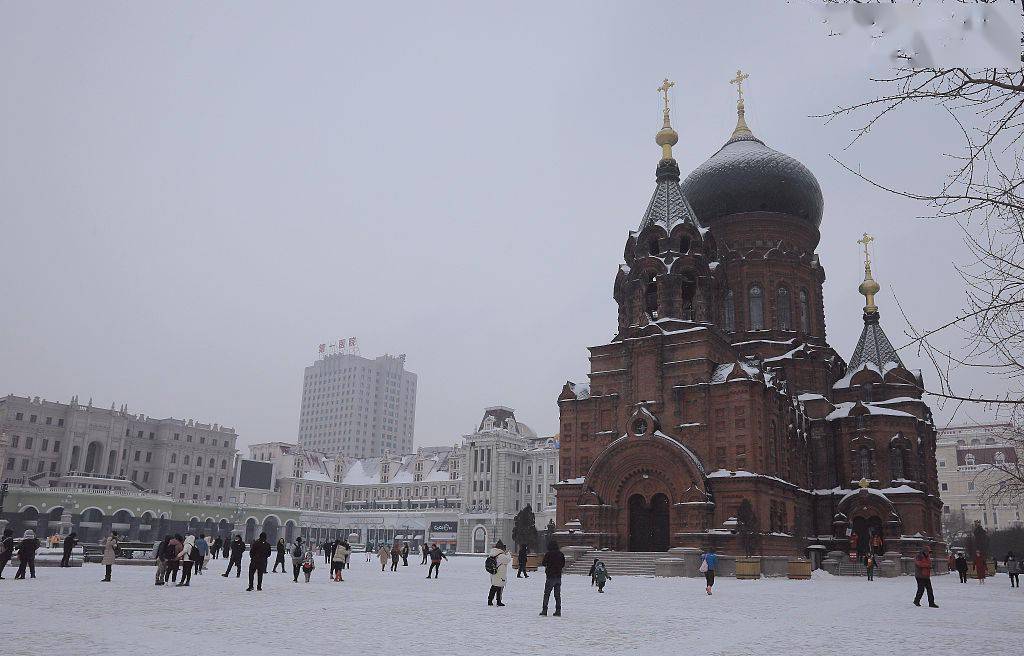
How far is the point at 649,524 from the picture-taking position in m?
40.5

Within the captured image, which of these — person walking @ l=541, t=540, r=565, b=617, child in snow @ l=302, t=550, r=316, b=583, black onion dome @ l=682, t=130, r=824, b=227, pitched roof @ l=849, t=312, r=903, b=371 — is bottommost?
child in snow @ l=302, t=550, r=316, b=583

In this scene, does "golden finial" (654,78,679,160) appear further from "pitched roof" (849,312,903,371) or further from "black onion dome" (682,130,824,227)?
"pitched roof" (849,312,903,371)

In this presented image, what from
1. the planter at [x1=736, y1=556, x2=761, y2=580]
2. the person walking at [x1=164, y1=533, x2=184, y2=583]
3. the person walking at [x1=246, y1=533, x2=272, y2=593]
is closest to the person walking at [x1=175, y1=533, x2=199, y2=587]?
the person walking at [x1=164, y1=533, x2=184, y2=583]

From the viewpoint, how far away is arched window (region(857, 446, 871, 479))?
1885 inches

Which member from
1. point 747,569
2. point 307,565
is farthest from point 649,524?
point 307,565

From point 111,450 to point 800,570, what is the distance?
85.8 m

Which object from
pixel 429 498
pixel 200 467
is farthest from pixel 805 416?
pixel 200 467

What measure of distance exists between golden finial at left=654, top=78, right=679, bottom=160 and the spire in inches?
683

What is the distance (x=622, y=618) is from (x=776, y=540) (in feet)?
80.9

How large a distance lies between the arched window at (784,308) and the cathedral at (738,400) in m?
0.13

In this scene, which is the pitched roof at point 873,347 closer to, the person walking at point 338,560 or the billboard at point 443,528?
the person walking at point 338,560

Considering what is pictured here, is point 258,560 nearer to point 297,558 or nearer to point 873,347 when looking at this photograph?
point 297,558

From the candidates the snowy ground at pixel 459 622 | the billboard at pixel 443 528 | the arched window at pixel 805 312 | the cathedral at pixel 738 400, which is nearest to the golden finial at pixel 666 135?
the cathedral at pixel 738 400

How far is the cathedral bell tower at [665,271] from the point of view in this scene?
43.7m
